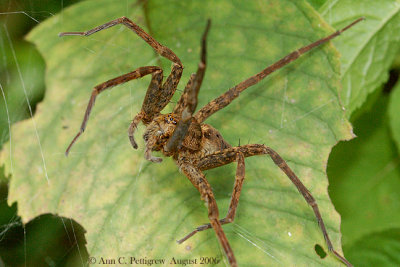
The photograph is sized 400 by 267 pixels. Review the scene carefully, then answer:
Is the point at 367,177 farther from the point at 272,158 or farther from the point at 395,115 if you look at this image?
the point at 272,158

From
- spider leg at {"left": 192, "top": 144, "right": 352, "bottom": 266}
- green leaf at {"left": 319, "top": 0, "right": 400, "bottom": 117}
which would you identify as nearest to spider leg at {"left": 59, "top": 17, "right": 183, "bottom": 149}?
spider leg at {"left": 192, "top": 144, "right": 352, "bottom": 266}

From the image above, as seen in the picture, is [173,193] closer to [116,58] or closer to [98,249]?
[98,249]

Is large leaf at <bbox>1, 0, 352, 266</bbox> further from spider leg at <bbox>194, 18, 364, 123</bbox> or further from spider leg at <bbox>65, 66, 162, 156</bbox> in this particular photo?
spider leg at <bbox>65, 66, 162, 156</bbox>

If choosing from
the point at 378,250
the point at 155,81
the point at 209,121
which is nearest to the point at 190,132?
the point at 209,121

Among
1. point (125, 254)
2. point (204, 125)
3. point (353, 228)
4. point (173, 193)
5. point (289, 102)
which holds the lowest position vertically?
point (353, 228)

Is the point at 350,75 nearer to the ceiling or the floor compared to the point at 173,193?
nearer to the ceiling

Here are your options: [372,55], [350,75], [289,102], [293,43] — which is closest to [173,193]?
[289,102]
